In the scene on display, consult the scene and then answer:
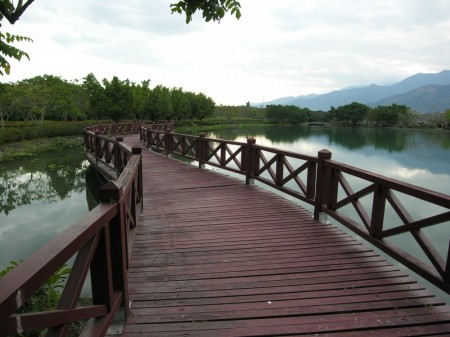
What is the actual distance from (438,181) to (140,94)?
3662 cm

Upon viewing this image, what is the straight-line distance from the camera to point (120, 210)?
7.88 ft

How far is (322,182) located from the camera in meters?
5.21

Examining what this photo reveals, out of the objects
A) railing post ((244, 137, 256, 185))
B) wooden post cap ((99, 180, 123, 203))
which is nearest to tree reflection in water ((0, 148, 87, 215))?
railing post ((244, 137, 256, 185))

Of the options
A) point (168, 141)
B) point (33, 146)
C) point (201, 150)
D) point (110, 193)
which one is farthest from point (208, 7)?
point (33, 146)

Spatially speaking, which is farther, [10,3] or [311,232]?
[311,232]

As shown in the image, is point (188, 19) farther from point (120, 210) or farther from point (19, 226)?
point (19, 226)

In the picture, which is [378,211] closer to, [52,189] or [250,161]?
[250,161]

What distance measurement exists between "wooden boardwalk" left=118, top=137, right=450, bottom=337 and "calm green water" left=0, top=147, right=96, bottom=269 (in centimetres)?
423

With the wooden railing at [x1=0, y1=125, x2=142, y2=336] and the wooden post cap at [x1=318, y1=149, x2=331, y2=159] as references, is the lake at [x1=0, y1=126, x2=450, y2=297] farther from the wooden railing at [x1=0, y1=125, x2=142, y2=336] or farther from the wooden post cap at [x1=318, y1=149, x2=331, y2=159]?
the wooden railing at [x1=0, y1=125, x2=142, y2=336]

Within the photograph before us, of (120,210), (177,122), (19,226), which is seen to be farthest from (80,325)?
(177,122)

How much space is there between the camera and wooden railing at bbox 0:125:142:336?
113 centimetres

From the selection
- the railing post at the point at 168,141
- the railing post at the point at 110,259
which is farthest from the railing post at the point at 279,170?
the railing post at the point at 168,141

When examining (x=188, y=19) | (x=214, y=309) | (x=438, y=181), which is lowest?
(x=438, y=181)

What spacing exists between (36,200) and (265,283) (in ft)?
35.7
